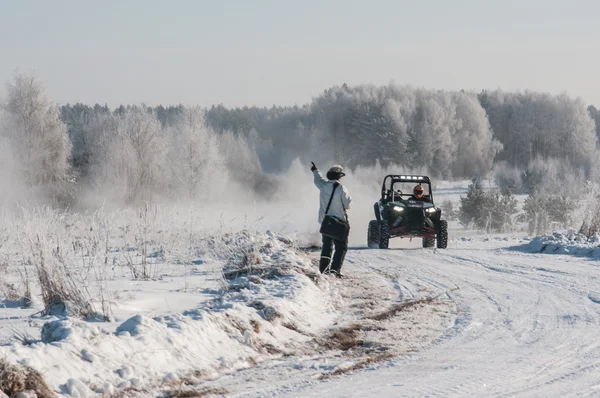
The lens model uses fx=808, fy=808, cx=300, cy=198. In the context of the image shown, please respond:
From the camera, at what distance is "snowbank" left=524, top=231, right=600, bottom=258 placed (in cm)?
1758

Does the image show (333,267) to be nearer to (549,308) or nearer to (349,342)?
(549,308)

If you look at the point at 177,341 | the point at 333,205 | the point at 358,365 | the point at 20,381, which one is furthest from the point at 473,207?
the point at 20,381

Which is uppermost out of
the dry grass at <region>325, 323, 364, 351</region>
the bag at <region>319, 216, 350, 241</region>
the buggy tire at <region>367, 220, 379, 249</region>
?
the bag at <region>319, 216, 350, 241</region>

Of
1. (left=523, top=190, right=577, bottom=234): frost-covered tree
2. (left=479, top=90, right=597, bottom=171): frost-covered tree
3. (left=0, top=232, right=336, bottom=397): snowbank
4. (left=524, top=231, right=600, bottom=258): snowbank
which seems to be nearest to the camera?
(left=0, top=232, right=336, bottom=397): snowbank

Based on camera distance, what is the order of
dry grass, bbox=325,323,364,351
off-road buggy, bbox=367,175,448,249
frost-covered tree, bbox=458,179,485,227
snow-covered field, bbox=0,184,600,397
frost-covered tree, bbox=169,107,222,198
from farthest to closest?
frost-covered tree, bbox=169,107,222,198
frost-covered tree, bbox=458,179,485,227
off-road buggy, bbox=367,175,448,249
dry grass, bbox=325,323,364,351
snow-covered field, bbox=0,184,600,397

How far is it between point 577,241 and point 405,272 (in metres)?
6.68

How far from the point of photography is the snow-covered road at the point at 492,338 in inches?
235

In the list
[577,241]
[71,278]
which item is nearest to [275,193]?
[577,241]

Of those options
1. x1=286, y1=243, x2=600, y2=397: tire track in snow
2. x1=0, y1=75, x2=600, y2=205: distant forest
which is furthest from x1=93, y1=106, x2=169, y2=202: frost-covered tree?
x1=286, y1=243, x2=600, y2=397: tire track in snow

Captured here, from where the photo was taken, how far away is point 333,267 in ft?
41.9

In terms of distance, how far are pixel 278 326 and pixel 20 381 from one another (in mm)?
3186

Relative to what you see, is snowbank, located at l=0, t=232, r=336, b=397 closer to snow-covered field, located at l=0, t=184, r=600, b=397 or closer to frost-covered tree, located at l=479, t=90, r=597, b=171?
snow-covered field, located at l=0, t=184, r=600, b=397

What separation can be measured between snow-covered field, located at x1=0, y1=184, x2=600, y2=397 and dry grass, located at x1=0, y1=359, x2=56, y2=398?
146 mm

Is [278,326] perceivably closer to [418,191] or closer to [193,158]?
[418,191]
